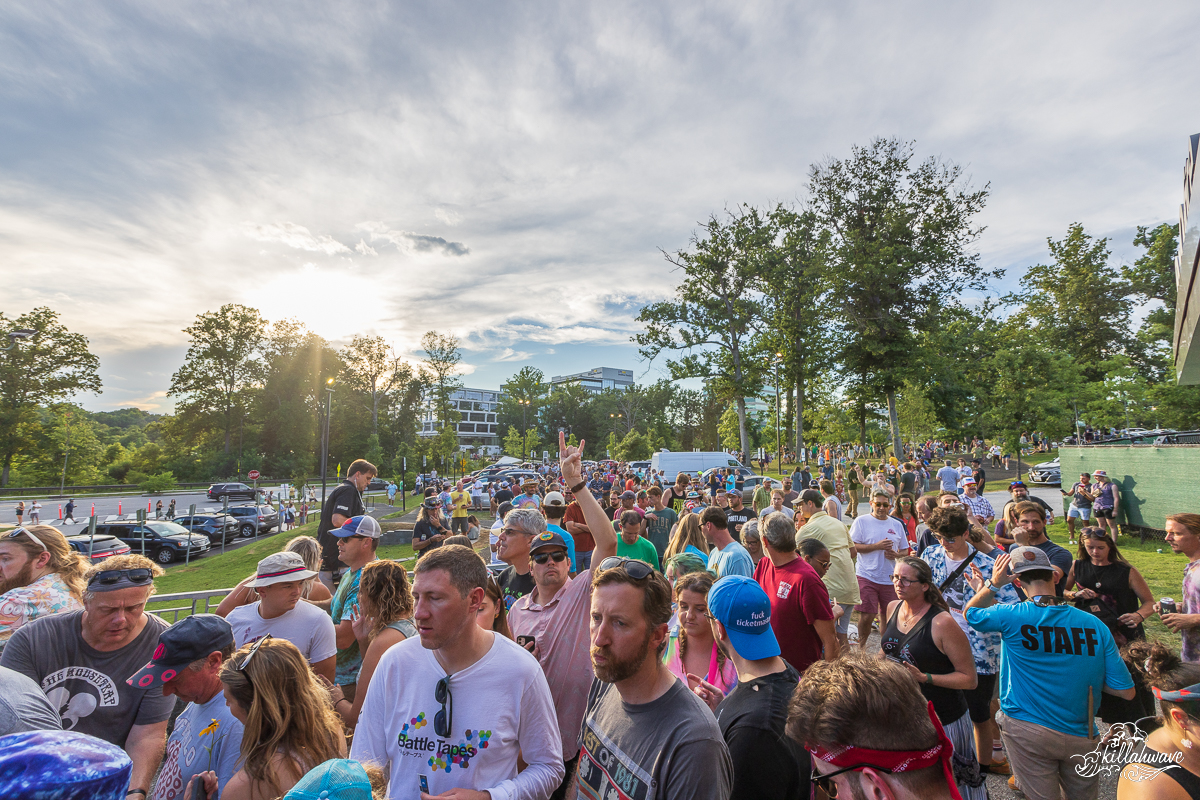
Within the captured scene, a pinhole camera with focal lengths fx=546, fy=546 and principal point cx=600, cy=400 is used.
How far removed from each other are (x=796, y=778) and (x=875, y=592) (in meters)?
4.89

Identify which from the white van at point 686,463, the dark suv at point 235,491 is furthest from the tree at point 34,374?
the white van at point 686,463

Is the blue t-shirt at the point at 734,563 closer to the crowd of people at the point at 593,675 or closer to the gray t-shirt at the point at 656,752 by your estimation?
the crowd of people at the point at 593,675

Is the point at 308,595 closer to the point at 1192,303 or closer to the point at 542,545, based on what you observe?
the point at 542,545

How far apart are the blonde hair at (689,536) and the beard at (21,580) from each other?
5194mm

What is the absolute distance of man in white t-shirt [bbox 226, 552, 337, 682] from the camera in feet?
10.7

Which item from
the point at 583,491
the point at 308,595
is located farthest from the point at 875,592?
the point at 308,595

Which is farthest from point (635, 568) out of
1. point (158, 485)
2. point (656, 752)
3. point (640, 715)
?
point (158, 485)

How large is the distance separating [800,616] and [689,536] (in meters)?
2.05

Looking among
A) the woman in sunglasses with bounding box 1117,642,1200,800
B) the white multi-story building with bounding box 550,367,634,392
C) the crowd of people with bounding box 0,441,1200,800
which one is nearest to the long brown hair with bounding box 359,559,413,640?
the crowd of people with bounding box 0,441,1200,800

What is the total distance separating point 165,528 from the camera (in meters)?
20.0

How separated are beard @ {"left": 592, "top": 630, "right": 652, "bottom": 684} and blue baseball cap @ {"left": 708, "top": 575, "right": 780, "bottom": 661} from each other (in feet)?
1.98

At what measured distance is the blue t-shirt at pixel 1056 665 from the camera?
3162 mm

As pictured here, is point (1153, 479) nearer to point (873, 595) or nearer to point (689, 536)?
point (873, 595)

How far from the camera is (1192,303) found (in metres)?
7.35
